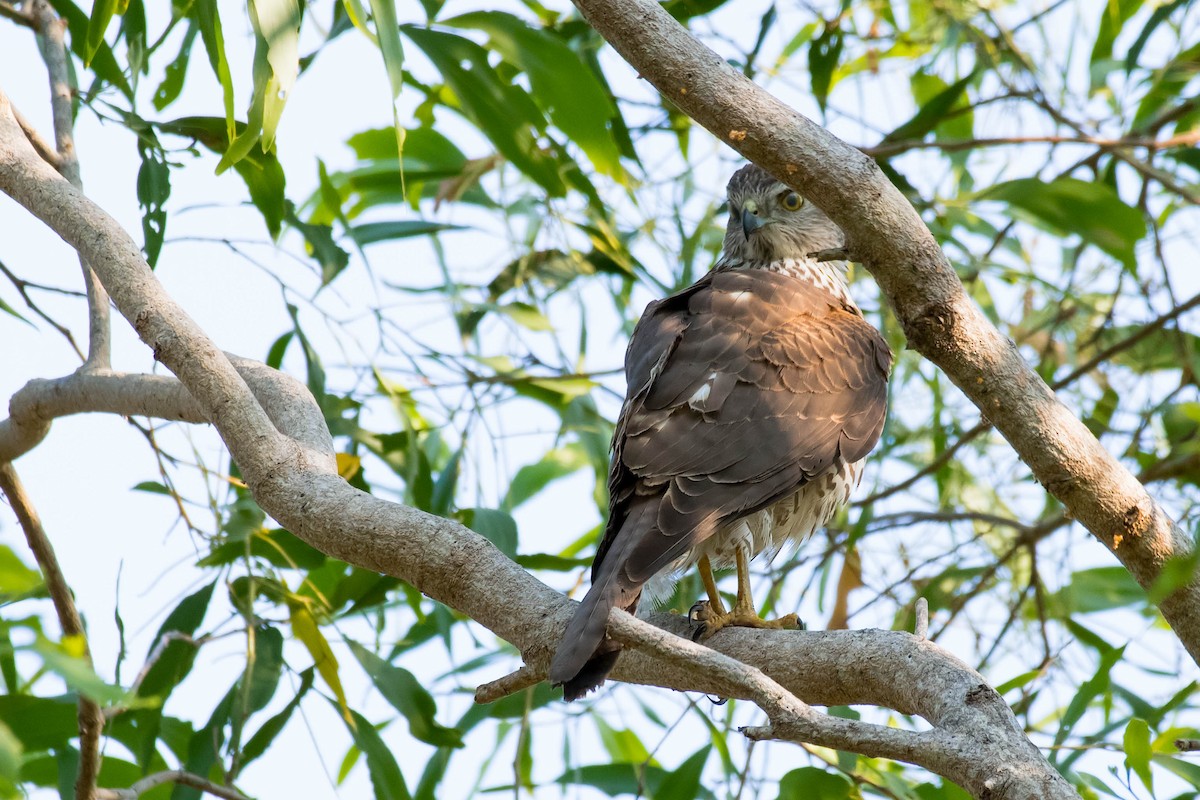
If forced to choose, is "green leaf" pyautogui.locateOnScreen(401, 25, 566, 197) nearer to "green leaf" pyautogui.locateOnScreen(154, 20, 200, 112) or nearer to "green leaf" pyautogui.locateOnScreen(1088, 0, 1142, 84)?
"green leaf" pyautogui.locateOnScreen(154, 20, 200, 112)

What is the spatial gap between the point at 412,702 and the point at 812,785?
1.05 m

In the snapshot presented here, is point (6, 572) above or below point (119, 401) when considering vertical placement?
below

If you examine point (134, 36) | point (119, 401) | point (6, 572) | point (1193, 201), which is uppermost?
point (1193, 201)

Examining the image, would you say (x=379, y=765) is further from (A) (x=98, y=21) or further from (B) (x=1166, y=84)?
(B) (x=1166, y=84)

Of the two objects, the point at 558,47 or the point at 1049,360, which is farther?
the point at 1049,360

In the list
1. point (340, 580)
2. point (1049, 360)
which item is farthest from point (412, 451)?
point (1049, 360)

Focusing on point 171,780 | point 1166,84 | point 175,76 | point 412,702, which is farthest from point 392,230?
point 1166,84

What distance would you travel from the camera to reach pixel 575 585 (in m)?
4.01

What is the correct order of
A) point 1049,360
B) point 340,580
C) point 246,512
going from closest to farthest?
point 246,512, point 340,580, point 1049,360

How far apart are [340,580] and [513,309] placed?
126 centimetres

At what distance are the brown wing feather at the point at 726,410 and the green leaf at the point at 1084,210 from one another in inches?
22.5

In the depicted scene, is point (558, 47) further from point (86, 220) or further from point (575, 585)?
point (575, 585)

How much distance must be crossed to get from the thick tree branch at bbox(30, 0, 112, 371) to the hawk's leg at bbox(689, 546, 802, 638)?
1544mm

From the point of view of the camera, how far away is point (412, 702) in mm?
3438
